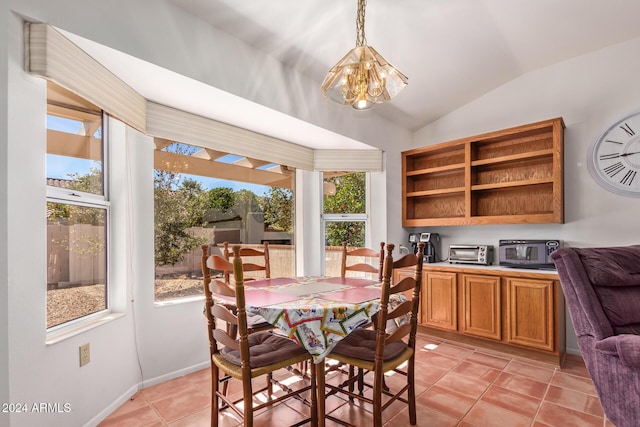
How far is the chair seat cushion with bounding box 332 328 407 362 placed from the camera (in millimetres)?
1806

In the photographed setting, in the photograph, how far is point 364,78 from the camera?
1.83m

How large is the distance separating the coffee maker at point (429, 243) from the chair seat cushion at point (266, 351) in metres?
2.36

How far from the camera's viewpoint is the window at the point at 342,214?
3850mm

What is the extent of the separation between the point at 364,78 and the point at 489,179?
246 centimetres

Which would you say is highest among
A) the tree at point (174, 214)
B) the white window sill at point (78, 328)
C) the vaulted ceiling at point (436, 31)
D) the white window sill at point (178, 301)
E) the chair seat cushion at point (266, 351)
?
the vaulted ceiling at point (436, 31)

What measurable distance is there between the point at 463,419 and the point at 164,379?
2.09 meters

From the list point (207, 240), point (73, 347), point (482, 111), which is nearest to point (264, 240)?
point (207, 240)

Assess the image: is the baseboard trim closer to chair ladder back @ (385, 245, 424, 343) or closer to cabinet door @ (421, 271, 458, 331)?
chair ladder back @ (385, 245, 424, 343)

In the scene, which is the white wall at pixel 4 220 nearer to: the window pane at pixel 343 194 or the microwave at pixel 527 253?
the window pane at pixel 343 194

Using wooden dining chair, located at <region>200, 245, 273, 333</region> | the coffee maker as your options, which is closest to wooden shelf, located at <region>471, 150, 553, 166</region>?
the coffee maker

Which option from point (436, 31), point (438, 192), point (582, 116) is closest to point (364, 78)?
point (436, 31)

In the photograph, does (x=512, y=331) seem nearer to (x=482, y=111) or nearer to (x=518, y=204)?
(x=518, y=204)

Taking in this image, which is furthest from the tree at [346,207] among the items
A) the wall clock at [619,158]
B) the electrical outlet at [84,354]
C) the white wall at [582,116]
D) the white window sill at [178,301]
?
the electrical outlet at [84,354]

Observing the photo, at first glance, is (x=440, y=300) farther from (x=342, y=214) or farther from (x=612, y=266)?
(x=612, y=266)
